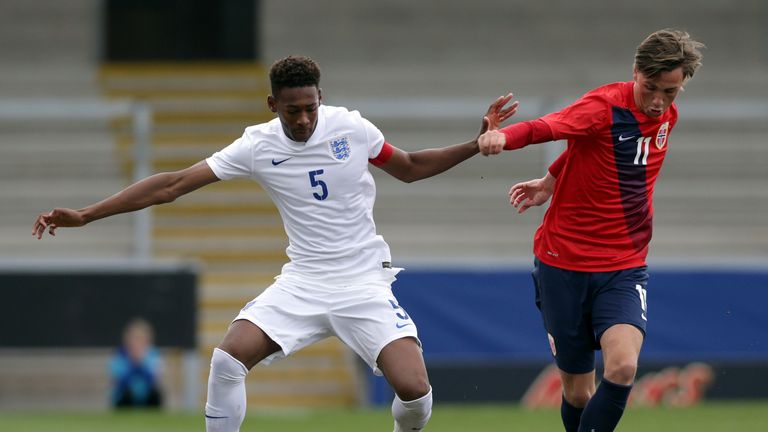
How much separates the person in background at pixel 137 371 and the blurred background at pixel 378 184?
0.16m

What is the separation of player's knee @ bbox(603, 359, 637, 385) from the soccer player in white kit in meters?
0.93

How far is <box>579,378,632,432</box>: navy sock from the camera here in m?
6.73

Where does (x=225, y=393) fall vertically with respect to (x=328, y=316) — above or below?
below

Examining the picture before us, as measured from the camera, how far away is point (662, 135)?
7.04m

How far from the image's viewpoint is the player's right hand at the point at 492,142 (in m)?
6.63

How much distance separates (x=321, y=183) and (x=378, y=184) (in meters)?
8.87

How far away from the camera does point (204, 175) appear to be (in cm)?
703

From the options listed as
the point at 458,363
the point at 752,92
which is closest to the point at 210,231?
the point at 458,363

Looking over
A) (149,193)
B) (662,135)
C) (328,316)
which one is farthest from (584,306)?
(149,193)

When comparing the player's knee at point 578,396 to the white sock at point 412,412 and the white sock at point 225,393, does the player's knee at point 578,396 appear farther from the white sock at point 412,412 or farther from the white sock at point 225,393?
the white sock at point 225,393

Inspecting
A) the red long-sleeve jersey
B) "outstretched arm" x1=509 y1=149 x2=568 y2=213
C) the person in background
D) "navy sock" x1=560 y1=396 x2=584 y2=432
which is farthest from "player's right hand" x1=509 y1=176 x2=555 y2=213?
the person in background

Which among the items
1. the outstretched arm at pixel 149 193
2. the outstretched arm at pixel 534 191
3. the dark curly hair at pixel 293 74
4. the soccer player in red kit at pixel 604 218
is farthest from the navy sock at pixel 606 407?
the outstretched arm at pixel 149 193

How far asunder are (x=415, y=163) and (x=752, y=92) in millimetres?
10574

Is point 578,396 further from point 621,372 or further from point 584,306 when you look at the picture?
point 621,372
